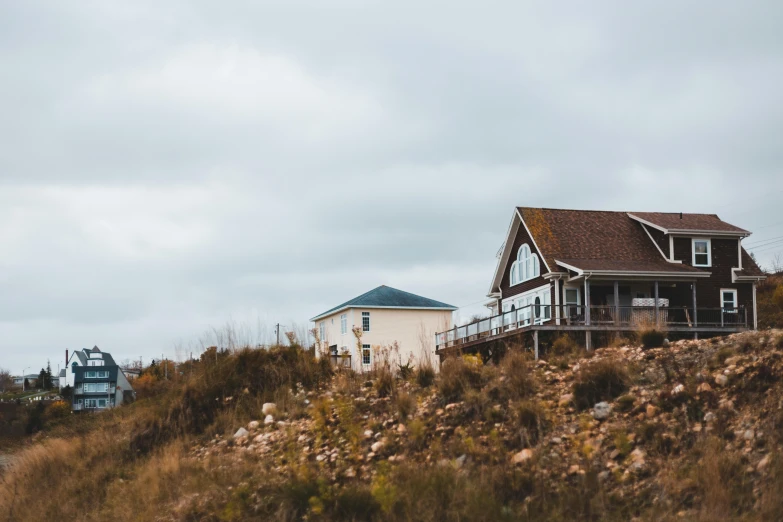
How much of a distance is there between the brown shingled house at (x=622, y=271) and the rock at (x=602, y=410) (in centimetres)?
1773

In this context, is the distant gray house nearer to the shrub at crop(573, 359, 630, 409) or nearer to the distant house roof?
the distant house roof

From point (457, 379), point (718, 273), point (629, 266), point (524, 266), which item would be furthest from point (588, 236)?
point (457, 379)

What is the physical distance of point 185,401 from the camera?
1745 centimetres

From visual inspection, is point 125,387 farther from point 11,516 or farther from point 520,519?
point 520,519

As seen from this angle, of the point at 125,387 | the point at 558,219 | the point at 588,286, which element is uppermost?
the point at 558,219

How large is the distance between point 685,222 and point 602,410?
26627mm

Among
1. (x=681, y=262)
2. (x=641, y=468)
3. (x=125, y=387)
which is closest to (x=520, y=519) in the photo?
(x=641, y=468)

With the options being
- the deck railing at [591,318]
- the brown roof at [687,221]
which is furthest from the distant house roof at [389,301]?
the brown roof at [687,221]

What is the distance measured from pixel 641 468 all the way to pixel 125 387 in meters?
108

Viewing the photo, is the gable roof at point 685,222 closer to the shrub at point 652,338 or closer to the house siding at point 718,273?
the house siding at point 718,273

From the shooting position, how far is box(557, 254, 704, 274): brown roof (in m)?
32.3

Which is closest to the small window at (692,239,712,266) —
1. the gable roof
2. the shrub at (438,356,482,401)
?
the gable roof

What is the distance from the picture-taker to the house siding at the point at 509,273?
1384 inches

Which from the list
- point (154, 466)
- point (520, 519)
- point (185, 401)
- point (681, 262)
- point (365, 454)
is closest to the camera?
point (520, 519)
